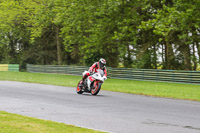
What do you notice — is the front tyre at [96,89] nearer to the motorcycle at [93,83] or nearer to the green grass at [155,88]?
the motorcycle at [93,83]

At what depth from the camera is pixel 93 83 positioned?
18016mm

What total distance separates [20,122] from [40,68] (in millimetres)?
39866

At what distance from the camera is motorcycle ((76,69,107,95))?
17328 millimetres

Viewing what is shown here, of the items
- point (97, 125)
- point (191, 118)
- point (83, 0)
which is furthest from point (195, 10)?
point (97, 125)

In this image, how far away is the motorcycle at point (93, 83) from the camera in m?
17.3

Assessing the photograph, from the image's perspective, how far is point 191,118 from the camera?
411 inches

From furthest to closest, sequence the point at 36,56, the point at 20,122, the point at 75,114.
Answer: the point at 36,56, the point at 75,114, the point at 20,122

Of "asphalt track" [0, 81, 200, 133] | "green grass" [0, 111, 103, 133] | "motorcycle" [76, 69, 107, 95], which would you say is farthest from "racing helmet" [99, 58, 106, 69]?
"green grass" [0, 111, 103, 133]

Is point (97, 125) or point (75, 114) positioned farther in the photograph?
point (75, 114)

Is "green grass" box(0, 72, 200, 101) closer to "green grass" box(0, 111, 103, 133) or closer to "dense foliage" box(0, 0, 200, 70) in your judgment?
"dense foliage" box(0, 0, 200, 70)

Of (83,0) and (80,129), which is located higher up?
(83,0)

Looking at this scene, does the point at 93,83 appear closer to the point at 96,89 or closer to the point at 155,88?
the point at 96,89

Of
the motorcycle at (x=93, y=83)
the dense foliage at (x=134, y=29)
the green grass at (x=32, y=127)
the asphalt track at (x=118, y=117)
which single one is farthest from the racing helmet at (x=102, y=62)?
the dense foliage at (x=134, y=29)

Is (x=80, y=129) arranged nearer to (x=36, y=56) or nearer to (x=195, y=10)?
(x=195, y=10)
